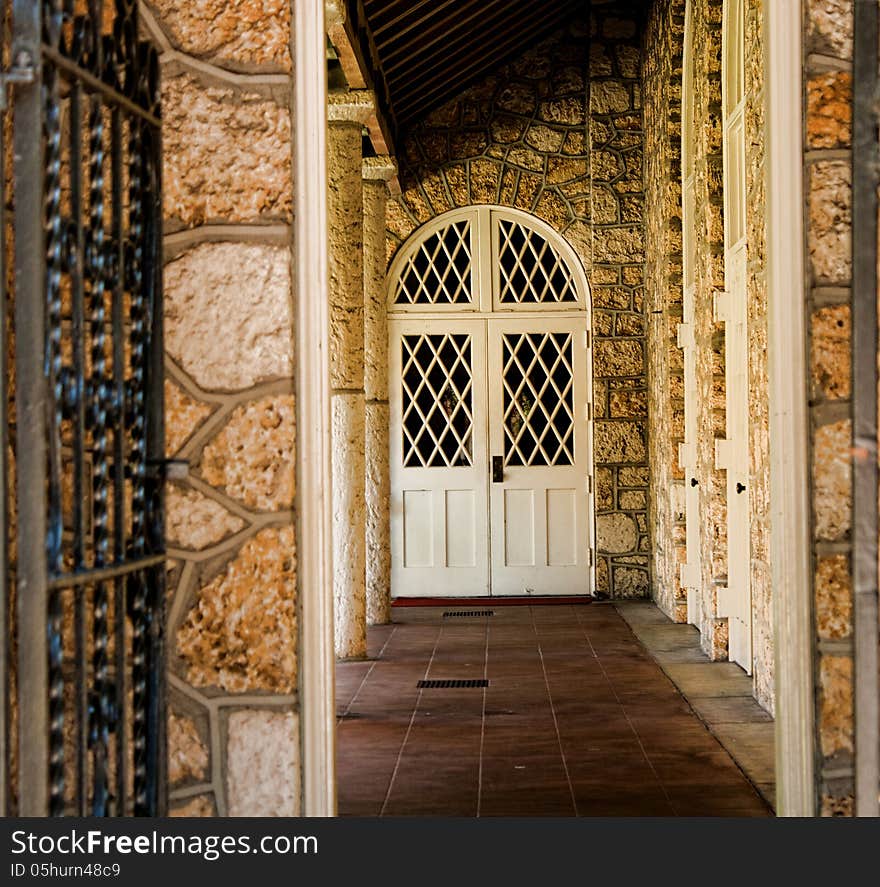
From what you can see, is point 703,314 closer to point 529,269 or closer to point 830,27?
point 529,269

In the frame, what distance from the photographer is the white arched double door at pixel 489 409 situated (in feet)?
30.1

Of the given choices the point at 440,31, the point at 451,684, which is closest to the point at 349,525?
the point at 451,684

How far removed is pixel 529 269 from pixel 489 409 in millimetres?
1151

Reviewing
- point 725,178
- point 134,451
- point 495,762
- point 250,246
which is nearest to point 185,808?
point 134,451

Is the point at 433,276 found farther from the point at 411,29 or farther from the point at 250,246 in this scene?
the point at 250,246

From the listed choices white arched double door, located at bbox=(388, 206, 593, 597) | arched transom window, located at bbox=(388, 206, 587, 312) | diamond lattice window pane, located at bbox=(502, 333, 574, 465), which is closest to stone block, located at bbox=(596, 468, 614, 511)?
white arched double door, located at bbox=(388, 206, 593, 597)

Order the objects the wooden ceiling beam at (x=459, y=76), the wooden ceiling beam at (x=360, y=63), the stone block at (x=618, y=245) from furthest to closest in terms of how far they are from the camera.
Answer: the stone block at (x=618, y=245)
the wooden ceiling beam at (x=459, y=76)
the wooden ceiling beam at (x=360, y=63)

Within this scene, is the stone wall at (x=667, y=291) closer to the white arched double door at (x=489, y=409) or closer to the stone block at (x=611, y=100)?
the stone block at (x=611, y=100)

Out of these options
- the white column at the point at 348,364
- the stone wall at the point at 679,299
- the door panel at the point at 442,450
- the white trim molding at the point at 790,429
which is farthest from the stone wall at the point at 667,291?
the white trim molding at the point at 790,429

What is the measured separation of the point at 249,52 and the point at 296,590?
1132 millimetres

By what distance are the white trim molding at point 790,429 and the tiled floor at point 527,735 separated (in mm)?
1296

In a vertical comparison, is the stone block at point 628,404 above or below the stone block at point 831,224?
below

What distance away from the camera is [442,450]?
9.23 metres

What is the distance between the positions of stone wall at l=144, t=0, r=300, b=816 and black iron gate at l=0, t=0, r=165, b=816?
8 cm
